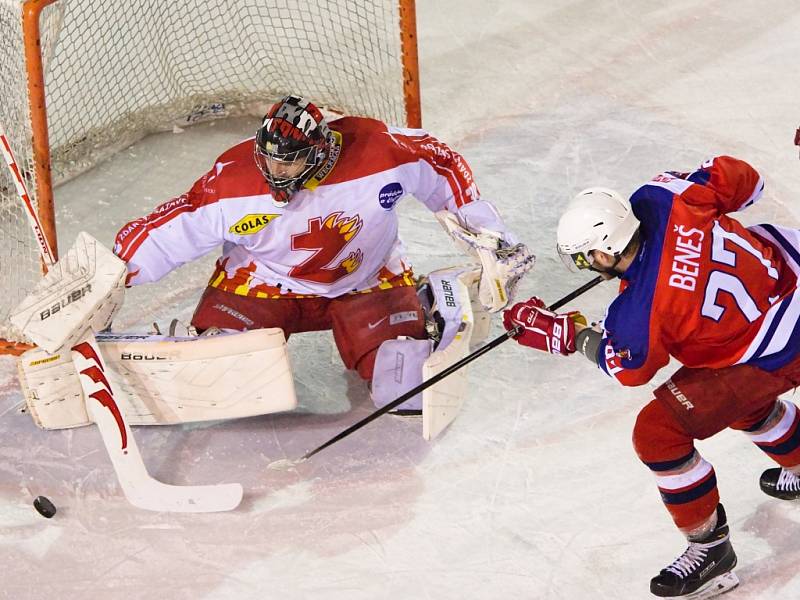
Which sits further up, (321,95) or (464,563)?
(321,95)

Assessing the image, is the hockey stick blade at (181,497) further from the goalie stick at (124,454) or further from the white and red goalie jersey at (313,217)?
the white and red goalie jersey at (313,217)

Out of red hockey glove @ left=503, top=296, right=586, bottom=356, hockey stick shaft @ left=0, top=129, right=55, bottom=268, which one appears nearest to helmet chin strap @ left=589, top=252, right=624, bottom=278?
red hockey glove @ left=503, top=296, right=586, bottom=356

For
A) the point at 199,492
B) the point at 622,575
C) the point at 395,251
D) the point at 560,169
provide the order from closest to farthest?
the point at 622,575
the point at 199,492
the point at 395,251
the point at 560,169

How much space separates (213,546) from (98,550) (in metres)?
0.32

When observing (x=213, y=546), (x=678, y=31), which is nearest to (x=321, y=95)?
(x=678, y=31)

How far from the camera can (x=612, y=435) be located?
373cm

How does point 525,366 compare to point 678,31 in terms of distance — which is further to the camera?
point 678,31

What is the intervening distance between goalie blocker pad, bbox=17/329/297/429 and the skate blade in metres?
1.26

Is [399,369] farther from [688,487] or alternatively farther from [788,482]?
[788,482]

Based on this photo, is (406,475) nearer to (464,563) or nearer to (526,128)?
(464,563)

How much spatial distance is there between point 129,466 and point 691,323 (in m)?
1.65

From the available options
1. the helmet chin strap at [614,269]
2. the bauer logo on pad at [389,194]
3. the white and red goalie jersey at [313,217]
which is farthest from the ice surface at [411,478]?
the helmet chin strap at [614,269]

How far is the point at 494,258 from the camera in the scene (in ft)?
12.4

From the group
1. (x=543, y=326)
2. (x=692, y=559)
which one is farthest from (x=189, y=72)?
(x=692, y=559)
